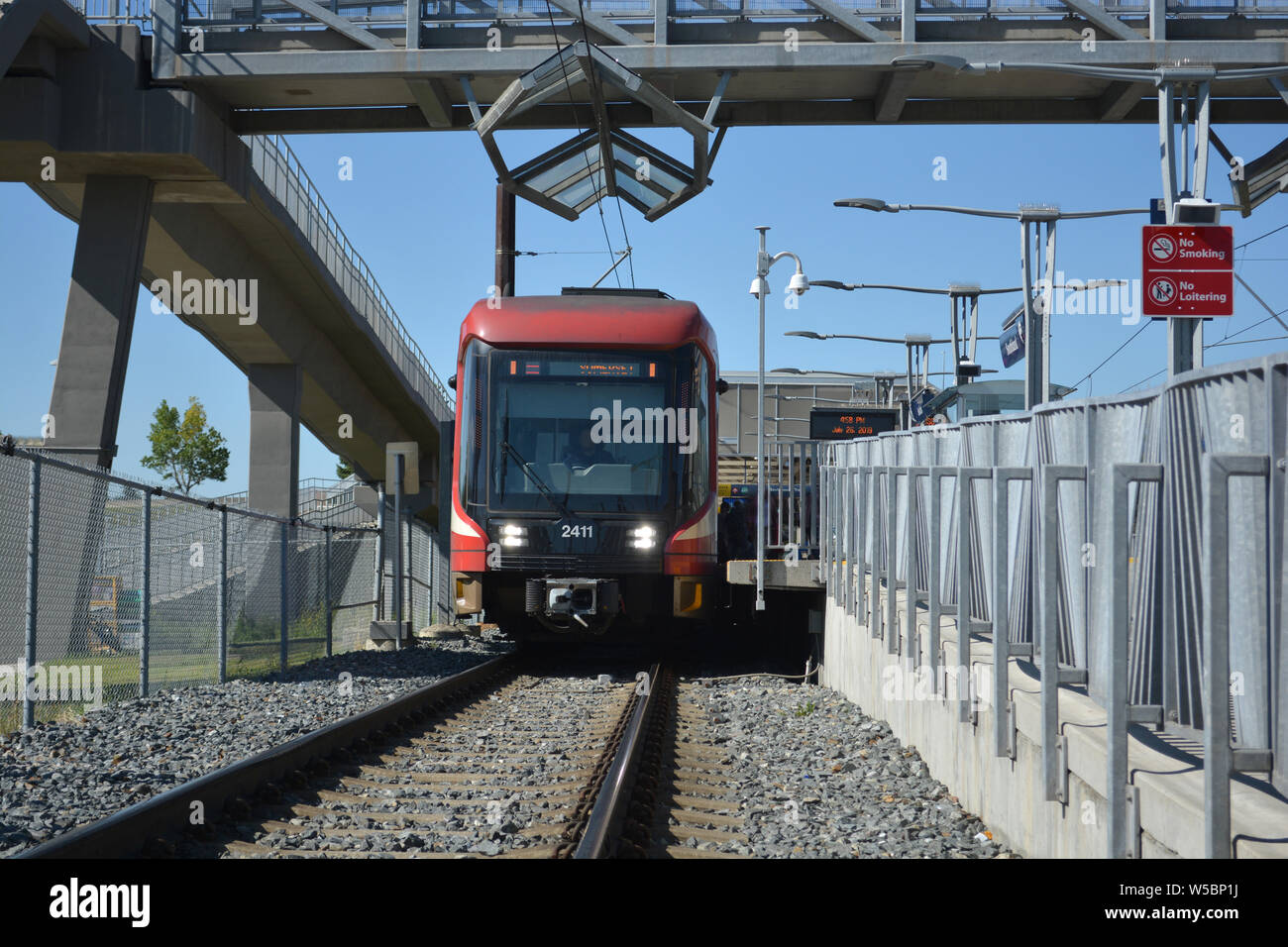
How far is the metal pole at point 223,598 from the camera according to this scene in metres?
12.9

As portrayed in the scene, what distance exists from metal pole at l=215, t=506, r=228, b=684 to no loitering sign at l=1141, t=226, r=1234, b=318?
8.92m

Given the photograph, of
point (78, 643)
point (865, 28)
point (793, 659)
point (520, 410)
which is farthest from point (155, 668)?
point (865, 28)

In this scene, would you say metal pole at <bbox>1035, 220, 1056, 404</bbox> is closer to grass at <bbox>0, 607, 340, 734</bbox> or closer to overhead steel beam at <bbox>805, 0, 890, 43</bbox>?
overhead steel beam at <bbox>805, 0, 890, 43</bbox>

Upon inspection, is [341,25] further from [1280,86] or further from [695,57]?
[1280,86]

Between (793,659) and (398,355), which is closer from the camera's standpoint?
(793,659)

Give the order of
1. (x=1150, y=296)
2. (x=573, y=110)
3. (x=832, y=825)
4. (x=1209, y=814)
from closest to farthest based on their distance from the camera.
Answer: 1. (x=1209, y=814)
2. (x=832, y=825)
3. (x=1150, y=296)
4. (x=573, y=110)

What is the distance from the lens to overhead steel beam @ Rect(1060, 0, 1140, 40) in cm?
1553

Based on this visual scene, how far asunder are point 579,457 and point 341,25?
627cm

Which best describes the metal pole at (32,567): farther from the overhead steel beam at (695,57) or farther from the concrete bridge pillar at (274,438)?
the concrete bridge pillar at (274,438)

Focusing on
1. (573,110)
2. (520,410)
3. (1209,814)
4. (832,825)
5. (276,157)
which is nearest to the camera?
(1209,814)

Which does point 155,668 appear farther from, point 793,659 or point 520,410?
point 793,659

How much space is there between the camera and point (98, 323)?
56.0 ft

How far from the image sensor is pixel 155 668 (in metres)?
12.4

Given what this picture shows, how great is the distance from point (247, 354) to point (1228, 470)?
2378 cm
